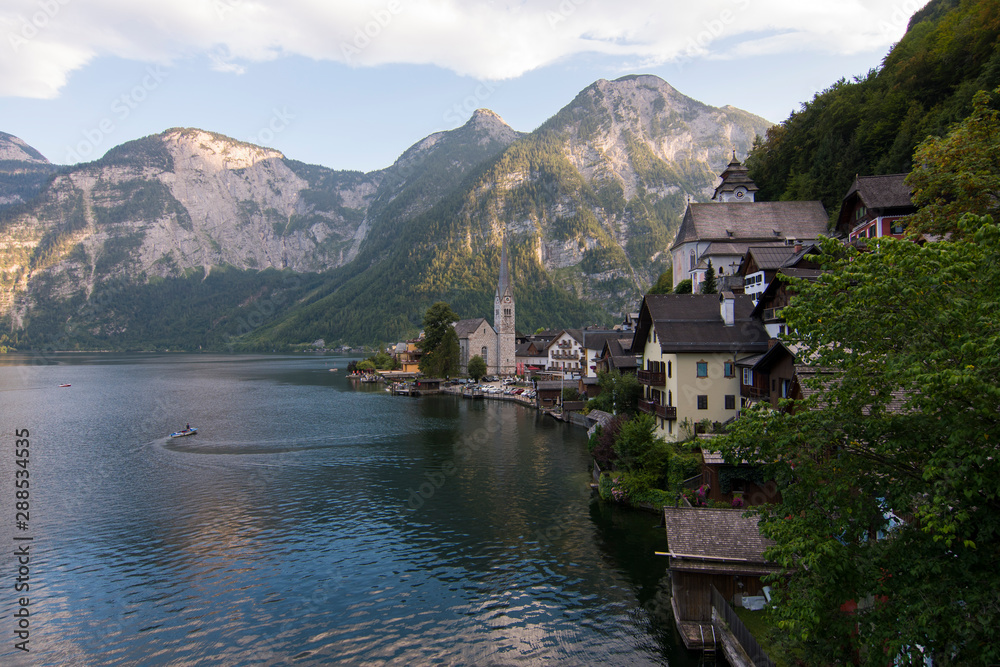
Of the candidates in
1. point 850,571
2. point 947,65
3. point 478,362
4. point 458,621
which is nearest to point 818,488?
point 850,571

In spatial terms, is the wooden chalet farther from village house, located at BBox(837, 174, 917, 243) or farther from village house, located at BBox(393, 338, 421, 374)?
village house, located at BBox(393, 338, 421, 374)

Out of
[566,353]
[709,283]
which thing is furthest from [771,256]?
[566,353]

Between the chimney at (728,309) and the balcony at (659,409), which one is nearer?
the balcony at (659,409)

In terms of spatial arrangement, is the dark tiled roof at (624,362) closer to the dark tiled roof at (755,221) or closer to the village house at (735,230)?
the village house at (735,230)

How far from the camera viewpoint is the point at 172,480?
45.8 metres

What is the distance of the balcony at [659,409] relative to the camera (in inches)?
1566

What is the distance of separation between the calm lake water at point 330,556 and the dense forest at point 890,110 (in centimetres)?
4575

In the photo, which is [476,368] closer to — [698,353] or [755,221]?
[755,221]

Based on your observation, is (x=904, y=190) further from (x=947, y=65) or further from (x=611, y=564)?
(x=611, y=564)

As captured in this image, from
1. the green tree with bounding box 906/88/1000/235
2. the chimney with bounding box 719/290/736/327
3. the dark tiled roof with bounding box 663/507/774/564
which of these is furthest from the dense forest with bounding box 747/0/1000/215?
the dark tiled roof with bounding box 663/507/774/564

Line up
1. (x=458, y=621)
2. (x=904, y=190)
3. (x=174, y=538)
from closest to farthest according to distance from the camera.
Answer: (x=458, y=621) → (x=174, y=538) → (x=904, y=190)

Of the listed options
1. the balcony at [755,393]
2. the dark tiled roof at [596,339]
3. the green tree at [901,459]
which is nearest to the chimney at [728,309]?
the balcony at [755,393]

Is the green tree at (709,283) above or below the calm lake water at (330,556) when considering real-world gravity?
above

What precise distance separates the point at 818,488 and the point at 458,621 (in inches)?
660
